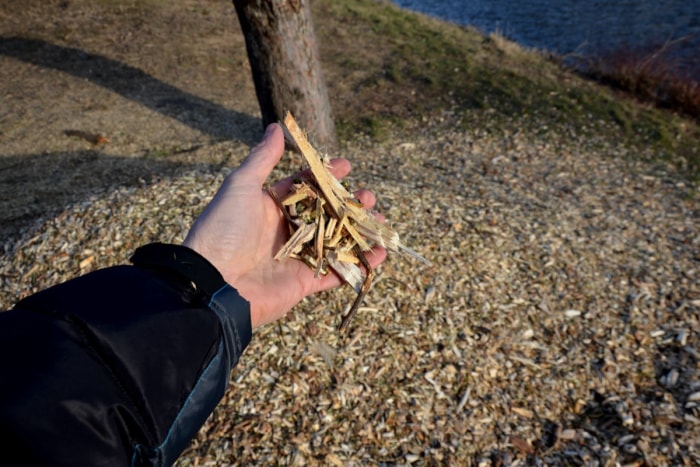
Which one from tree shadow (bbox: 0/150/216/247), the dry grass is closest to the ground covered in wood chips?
tree shadow (bbox: 0/150/216/247)

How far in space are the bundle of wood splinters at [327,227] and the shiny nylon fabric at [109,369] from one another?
2.76ft

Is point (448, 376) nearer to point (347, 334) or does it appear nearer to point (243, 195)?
point (347, 334)

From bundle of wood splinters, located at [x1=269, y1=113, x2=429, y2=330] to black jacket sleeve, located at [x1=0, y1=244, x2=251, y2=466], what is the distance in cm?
77

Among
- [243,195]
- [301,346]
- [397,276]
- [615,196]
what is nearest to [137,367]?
[243,195]

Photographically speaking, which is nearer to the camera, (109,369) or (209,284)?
(109,369)

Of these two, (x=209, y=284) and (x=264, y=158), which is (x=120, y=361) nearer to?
(x=209, y=284)

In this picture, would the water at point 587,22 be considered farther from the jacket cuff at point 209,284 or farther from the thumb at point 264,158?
the jacket cuff at point 209,284

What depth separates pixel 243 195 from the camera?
2896mm

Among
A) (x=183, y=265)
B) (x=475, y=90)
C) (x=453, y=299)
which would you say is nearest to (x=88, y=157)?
(x=453, y=299)

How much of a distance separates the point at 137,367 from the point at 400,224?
311 centimetres

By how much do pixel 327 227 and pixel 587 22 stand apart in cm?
1330

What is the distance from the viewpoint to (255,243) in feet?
9.81

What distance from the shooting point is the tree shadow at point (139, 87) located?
25.3 feet

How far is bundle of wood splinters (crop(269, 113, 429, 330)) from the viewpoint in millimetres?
3025
